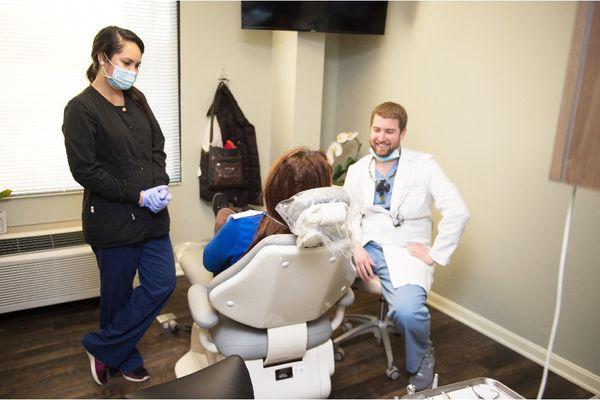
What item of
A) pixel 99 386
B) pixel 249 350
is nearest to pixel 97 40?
pixel 249 350

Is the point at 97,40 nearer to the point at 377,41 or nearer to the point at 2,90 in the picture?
the point at 2,90

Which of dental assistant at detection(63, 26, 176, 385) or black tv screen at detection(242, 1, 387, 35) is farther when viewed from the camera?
black tv screen at detection(242, 1, 387, 35)

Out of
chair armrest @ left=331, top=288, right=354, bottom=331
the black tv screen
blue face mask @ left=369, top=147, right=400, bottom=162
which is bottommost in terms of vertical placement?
chair armrest @ left=331, top=288, right=354, bottom=331

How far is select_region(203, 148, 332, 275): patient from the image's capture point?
1.38 m

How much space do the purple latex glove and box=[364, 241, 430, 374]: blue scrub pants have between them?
3.54 feet

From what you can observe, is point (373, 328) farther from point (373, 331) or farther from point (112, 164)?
point (112, 164)

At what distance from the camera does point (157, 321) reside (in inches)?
100

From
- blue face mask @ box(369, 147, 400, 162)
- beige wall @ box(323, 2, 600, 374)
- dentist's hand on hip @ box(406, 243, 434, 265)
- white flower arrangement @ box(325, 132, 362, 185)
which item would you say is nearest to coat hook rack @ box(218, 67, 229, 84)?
white flower arrangement @ box(325, 132, 362, 185)

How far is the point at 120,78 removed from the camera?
1.74m

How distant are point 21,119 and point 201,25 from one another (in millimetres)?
1256

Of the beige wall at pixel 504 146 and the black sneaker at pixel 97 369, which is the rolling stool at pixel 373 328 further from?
the black sneaker at pixel 97 369

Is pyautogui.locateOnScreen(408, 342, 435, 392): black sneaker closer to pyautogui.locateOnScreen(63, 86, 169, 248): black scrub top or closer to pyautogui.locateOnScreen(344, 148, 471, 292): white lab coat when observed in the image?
pyautogui.locateOnScreen(344, 148, 471, 292): white lab coat

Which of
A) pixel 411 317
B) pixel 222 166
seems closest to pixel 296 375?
pixel 411 317

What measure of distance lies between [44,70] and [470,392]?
8.79 ft
